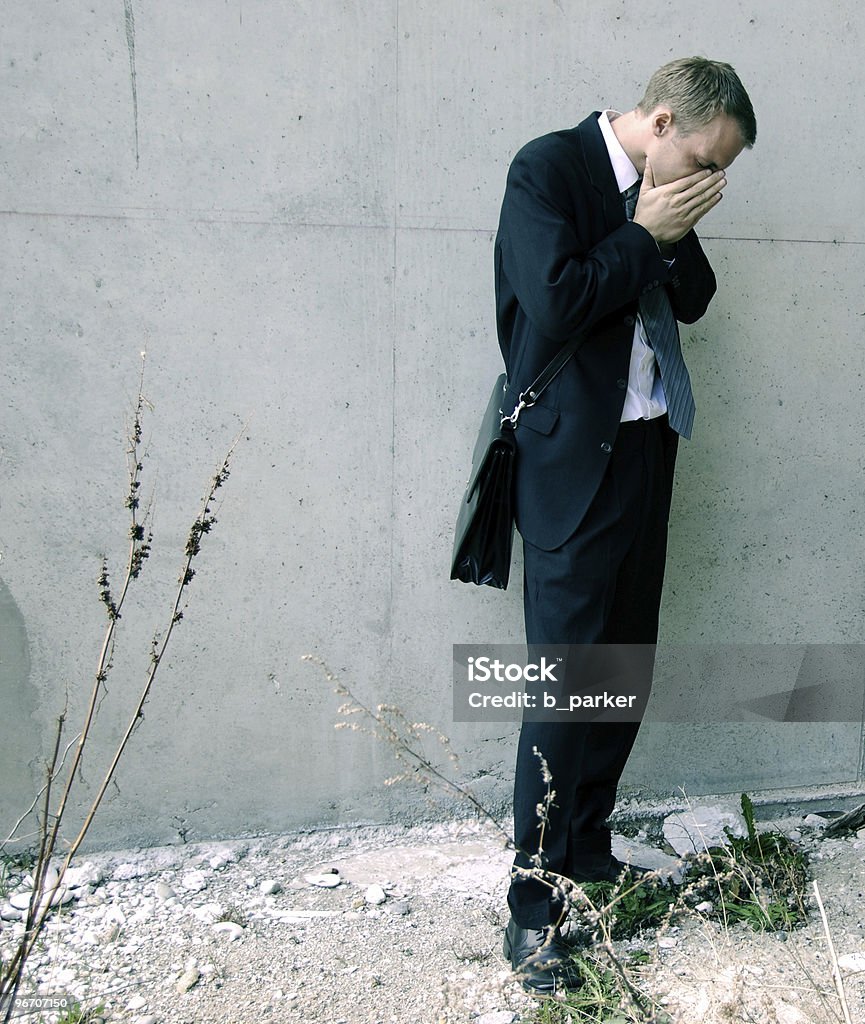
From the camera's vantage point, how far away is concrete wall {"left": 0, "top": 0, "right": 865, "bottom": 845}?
2.64m

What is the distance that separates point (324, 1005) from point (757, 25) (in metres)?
2.75

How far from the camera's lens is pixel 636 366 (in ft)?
8.04

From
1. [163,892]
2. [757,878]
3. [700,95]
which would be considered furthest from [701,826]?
[700,95]

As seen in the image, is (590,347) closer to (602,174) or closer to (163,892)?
(602,174)

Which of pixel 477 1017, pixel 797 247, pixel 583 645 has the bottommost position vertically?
pixel 477 1017

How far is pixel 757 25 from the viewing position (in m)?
2.91

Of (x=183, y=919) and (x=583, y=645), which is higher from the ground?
(x=583, y=645)

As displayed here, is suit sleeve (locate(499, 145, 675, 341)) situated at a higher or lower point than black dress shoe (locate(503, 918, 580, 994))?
higher

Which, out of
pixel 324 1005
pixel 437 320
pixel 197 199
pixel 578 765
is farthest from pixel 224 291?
pixel 324 1005

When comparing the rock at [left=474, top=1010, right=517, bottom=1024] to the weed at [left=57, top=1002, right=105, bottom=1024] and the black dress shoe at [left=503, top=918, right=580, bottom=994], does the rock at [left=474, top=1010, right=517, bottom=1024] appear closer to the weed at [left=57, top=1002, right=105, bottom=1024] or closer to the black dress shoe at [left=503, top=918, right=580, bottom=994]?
the black dress shoe at [left=503, top=918, right=580, bottom=994]

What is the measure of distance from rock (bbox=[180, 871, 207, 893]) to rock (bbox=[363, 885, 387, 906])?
429 millimetres

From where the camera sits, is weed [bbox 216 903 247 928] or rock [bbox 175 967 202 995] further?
weed [bbox 216 903 247 928]

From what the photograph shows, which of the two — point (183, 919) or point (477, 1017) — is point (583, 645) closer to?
point (477, 1017)

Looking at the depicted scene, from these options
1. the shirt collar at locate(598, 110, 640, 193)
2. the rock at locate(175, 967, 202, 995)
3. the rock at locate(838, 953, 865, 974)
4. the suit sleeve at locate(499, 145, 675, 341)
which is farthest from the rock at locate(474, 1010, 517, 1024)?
the shirt collar at locate(598, 110, 640, 193)
